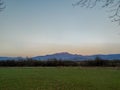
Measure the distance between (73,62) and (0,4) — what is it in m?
48.2

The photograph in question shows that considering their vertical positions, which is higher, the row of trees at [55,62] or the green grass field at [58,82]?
the row of trees at [55,62]

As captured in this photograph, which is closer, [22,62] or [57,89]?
Result: [57,89]

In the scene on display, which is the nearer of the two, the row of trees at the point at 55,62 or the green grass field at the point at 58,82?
the green grass field at the point at 58,82

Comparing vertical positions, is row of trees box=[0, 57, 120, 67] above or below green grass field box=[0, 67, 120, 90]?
above

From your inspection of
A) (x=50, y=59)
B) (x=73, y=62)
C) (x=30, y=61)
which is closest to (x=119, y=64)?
(x=73, y=62)

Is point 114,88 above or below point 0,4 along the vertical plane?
below

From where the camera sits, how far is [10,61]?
202 feet

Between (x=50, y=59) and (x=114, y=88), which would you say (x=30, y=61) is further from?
(x=114, y=88)

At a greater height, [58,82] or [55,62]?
[55,62]

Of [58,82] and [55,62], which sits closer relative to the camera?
[58,82]

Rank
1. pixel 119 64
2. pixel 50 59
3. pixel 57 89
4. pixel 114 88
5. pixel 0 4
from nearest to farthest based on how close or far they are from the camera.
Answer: pixel 0 4 < pixel 57 89 < pixel 114 88 < pixel 119 64 < pixel 50 59

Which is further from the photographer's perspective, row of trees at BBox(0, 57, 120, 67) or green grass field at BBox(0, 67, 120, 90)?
row of trees at BBox(0, 57, 120, 67)

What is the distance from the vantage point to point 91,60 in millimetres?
60500

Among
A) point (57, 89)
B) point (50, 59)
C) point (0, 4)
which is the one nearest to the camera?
point (0, 4)
